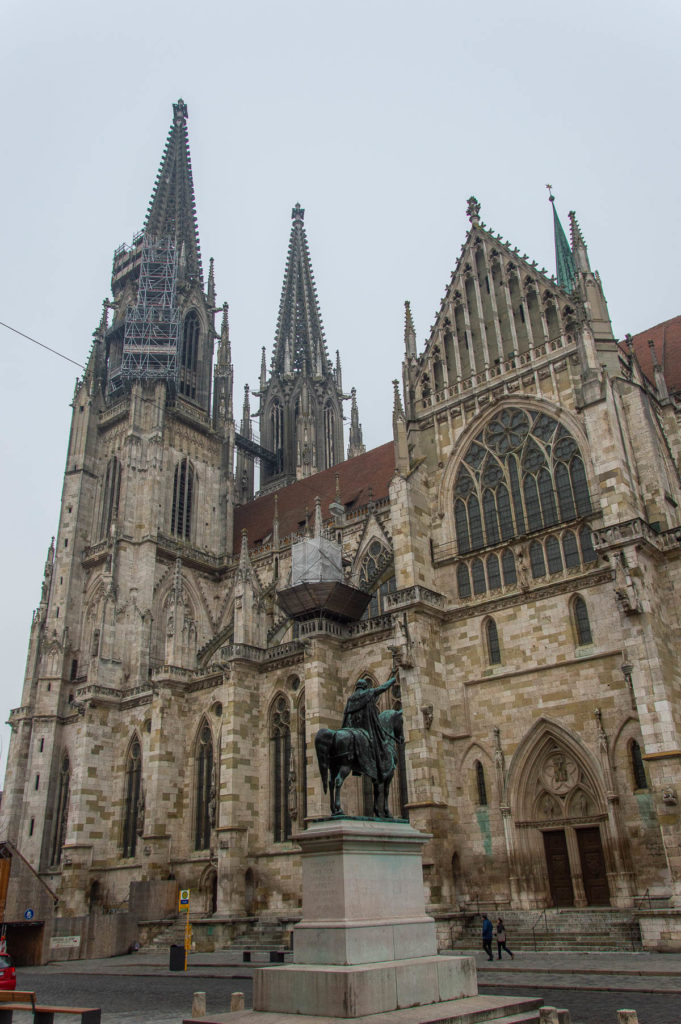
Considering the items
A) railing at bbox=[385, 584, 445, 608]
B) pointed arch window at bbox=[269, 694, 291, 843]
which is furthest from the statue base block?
pointed arch window at bbox=[269, 694, 291, 843]

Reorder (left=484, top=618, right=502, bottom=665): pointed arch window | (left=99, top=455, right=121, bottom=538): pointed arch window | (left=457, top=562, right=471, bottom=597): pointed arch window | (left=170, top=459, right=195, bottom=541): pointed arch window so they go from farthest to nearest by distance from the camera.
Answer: (left=170, top=459, right=195, bottom=541): pointed arch window, (left=99, top=455, right=121, bottom=538): pointed arch window, (left=457, top=562, right=471, bottom=597): pointed arch window, (left=484, top=618, right=502, bottom=665): pointed arch window

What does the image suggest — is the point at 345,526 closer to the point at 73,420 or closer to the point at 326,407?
the point at 73,420

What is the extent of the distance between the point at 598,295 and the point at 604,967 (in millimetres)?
17400

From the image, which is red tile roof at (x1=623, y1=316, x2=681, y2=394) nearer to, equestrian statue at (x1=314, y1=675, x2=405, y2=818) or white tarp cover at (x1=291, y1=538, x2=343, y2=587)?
white tarp cover at (x1=291, y1=538, x2=343, y2=587)

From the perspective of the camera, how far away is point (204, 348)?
157ft

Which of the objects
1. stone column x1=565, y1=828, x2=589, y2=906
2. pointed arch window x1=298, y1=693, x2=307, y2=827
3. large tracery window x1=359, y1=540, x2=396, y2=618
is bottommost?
stone column x1=565, y1=828, x2=589, y2=906

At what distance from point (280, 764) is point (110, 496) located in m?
18.3

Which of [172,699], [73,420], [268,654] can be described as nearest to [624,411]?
[268,654]

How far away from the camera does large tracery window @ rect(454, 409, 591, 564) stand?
2250cm

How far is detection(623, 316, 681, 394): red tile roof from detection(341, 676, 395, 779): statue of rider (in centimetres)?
1768

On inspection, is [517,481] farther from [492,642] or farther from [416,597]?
[492,642]

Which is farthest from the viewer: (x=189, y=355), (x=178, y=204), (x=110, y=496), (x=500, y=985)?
(x=178, y=204)

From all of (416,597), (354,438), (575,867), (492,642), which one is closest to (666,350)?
(492,642)

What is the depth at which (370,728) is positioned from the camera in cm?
1102
